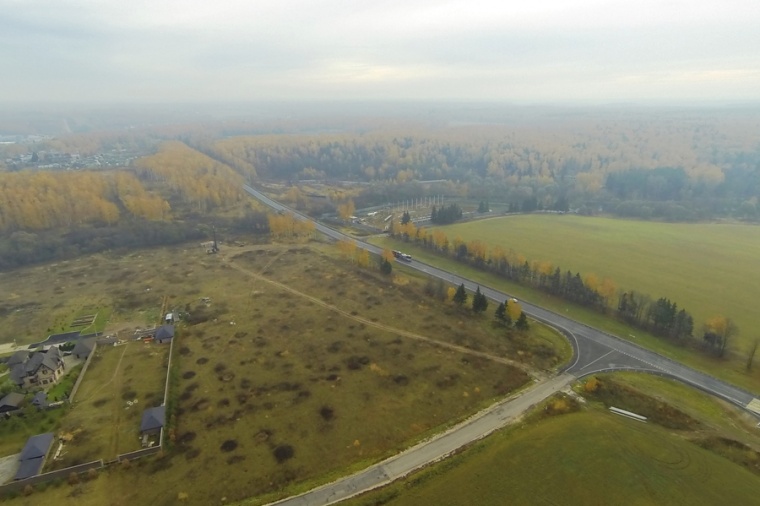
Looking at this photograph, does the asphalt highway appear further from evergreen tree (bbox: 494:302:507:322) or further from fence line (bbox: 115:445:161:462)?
fence line (bbox: 115:445:161:462)

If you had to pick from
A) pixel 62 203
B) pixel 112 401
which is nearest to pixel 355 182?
pixel 62 203

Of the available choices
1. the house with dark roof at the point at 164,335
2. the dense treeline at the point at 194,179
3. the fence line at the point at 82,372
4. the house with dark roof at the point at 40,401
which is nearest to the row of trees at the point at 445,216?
the dense treeline at the point at 194,179

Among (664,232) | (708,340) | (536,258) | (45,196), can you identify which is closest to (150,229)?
(45,196)

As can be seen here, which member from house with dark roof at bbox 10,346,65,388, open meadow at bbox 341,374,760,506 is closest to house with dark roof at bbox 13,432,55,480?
house with dark roof at bbox 10,346,65,388

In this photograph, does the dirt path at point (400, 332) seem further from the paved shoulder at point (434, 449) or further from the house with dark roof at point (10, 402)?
the house with dark roof at point (10, 402)

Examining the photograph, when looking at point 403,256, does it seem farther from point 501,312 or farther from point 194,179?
point 194,179

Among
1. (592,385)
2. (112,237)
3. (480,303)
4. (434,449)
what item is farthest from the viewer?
(112,237)
